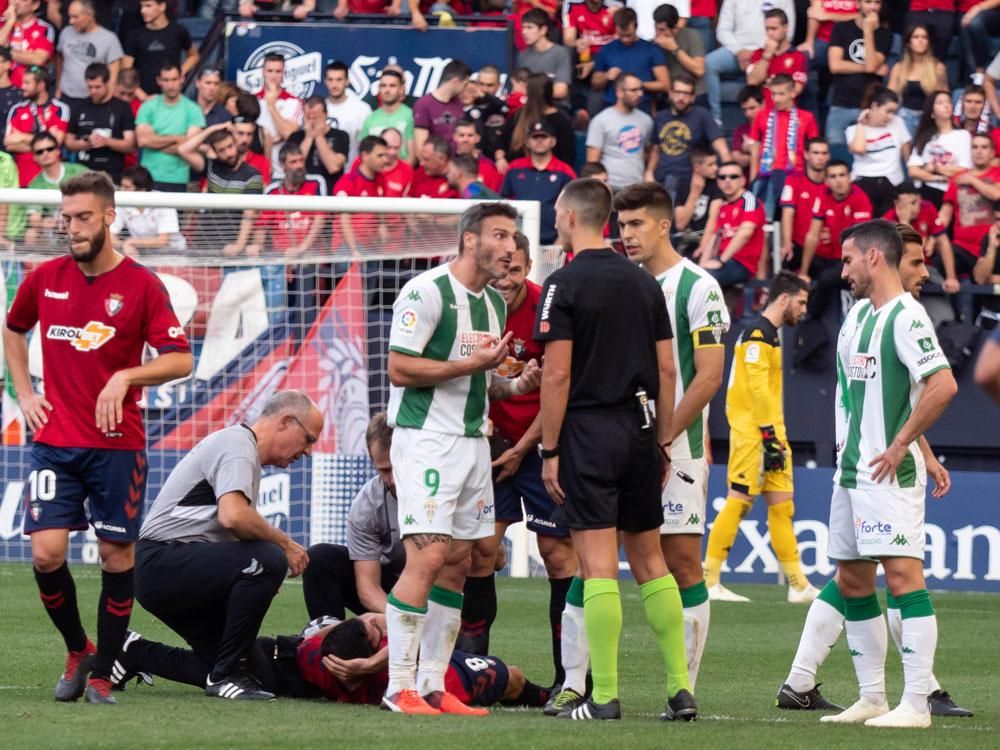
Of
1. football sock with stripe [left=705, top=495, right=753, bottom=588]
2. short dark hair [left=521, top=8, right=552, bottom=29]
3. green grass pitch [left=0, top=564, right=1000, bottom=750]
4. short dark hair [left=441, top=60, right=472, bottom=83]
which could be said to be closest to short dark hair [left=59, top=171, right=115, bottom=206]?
green grass pitch [left=0, top=564, right=1000, bottom=750]

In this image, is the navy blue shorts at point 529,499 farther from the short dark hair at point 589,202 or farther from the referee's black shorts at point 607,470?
the short dark hair at point 589,202

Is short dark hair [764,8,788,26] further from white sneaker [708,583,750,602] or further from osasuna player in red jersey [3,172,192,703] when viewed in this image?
osasuna player in red jersey [3,172,192,703]

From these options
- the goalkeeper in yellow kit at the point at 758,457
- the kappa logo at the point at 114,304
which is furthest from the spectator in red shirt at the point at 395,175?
the kappa logo at the point at 114,304

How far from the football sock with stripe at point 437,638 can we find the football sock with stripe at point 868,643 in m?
1.77

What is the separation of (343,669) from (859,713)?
7.56 feet

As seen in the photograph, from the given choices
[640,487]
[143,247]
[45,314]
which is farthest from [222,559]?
[143,247]

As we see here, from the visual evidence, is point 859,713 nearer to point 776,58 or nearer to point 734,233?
point 734,233

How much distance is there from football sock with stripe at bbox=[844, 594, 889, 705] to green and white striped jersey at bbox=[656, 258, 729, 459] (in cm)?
99

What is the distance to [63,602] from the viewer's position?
7.82 m

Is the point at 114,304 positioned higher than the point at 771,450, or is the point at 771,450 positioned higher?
the point at 114,304

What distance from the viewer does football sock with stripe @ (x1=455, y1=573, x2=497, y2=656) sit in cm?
870

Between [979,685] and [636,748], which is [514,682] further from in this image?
[979,685]

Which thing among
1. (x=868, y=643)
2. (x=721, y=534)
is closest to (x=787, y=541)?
(x=721, y=534)

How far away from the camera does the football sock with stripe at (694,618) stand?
7.83 metres
